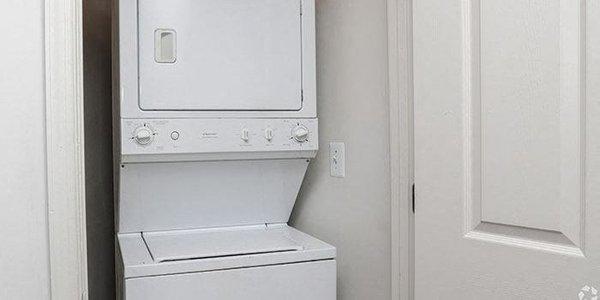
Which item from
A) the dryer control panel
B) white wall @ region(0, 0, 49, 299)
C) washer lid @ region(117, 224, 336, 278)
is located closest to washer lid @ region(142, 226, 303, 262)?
washer lid @ region(117, 224, 336, 278)

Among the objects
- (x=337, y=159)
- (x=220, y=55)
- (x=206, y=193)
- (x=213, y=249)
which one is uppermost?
(x=220, y=55)

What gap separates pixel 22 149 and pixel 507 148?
1115 mm

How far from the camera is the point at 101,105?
2.67 metres

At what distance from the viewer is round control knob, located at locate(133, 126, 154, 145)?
2.06 m

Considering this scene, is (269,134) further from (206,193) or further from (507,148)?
(507,148)

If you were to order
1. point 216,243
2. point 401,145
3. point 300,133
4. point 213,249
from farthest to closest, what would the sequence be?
point 300,133, point 216,243, point 213,249, point 401,145

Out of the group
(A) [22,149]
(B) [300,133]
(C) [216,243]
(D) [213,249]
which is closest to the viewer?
(A) [22,149]

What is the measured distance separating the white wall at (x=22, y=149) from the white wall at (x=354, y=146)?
1.17 metres

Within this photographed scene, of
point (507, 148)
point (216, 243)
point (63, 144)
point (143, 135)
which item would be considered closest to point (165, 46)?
point (143, 135)

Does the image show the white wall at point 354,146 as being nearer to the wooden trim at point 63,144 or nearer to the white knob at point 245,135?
the white knob at point 245,135

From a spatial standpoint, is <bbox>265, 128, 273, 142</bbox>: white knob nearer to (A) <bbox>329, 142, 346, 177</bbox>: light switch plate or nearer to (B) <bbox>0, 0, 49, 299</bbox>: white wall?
(A) <bbox>329, 142, 346, 177</bbox>: light switch plate

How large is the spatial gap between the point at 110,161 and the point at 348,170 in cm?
119

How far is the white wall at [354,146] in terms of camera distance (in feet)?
6.80

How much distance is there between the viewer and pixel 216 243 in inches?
85.1
